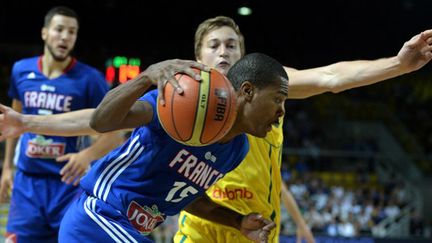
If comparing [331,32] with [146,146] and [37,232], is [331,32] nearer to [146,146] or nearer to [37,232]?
[37,232]

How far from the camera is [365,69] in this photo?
3.80 meters

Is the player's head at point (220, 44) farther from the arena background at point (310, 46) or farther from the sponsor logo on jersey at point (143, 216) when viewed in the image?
the arena background at point (310, 46)

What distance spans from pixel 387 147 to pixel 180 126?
2116 centimetres

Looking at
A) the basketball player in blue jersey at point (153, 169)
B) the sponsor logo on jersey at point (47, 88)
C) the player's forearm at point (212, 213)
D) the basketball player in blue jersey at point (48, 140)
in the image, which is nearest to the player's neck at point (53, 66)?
the basketball player in blue jersey at point (48, 140)

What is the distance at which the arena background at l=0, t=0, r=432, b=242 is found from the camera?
768 inches

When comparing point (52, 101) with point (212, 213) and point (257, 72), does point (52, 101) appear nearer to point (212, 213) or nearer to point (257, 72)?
point (212, 213)

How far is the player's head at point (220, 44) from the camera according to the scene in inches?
175

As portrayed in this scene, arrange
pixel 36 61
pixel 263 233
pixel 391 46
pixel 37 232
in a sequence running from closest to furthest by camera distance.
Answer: pixel 263 233 < pixel 37 232 < pixel 36 61 < pixel 391 46

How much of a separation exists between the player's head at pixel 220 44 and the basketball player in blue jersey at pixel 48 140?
1.36m

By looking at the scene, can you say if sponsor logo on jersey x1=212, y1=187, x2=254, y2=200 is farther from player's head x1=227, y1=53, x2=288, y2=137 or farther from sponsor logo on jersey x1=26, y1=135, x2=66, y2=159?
sponsor logo on jersey x1=26, y1=135, x2=66, y2=159

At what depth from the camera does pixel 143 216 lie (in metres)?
3.49

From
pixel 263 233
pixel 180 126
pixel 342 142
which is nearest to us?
pixel 180 126

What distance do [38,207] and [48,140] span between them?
53 centimetres

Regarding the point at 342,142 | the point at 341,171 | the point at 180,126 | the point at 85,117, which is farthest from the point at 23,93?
the point at 342,142
